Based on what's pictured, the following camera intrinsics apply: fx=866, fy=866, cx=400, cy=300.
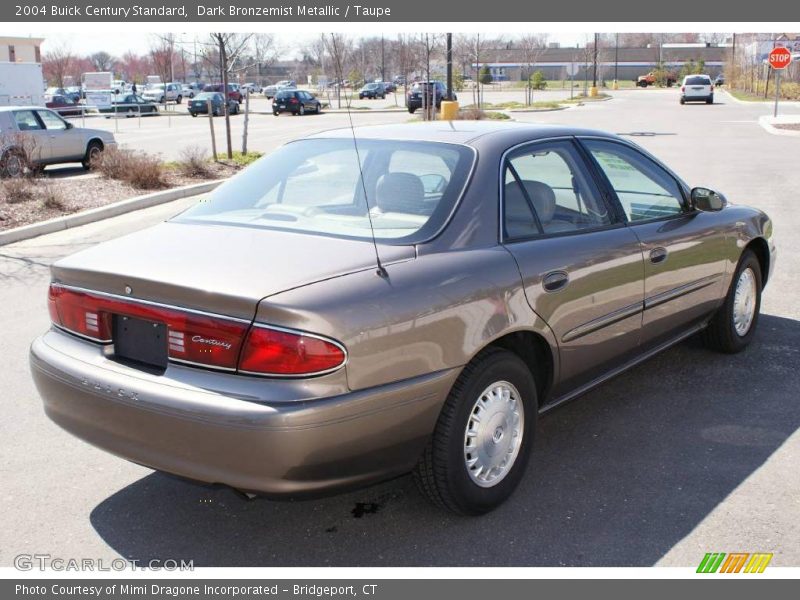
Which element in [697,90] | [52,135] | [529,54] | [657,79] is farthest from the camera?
[657,79]

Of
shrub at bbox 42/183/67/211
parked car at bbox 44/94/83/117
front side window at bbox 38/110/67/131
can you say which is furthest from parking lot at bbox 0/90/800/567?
parked car at bbox 44/94/83/117

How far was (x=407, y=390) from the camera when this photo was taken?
10.6 ft

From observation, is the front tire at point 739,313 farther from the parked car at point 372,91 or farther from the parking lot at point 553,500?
the parked car at point 372,91

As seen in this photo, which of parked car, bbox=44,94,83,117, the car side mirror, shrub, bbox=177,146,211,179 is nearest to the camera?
the car side mirror

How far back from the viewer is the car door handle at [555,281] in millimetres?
3880

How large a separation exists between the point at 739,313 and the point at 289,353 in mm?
3843

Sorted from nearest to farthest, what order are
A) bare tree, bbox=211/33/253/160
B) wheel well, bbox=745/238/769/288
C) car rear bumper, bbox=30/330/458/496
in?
car rear bumper, bbox=30/330/458/496 < wheel well, bbox=745/238/769/288 < bare tree, bbox=211/33/253/160

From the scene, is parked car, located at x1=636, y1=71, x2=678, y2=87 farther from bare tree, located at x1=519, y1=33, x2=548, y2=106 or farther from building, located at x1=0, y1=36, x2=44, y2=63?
building, located at x1=0, y1=36, x2=44, y2=63

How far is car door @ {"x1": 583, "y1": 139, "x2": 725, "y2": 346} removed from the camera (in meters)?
4.69

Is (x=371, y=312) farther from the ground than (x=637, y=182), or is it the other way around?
(x=637, y=182)

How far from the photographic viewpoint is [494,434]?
12.0ft

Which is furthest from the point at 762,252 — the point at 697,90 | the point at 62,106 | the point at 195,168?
the point at 697,90

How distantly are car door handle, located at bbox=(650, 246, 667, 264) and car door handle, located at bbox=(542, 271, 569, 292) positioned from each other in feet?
2.85

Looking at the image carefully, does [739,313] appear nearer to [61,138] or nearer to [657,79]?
[61,138]
